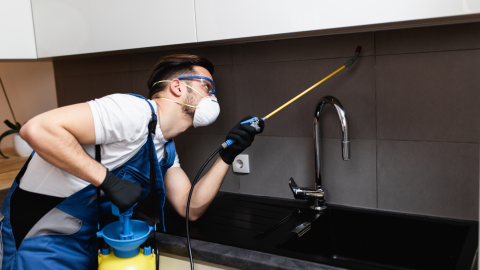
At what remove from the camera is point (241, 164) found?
1654mm

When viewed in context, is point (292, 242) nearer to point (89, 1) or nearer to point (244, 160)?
point (244, 160)

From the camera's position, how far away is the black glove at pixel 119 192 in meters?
1.07

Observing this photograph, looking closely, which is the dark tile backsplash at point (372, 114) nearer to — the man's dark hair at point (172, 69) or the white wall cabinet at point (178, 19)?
the white wall cabinet at point (178, 19)

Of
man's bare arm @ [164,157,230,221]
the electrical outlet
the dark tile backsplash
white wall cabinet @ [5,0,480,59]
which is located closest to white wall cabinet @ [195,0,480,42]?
white wall cabinet @ [5,0,480,59]

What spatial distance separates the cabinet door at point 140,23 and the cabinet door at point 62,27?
48 millimetres

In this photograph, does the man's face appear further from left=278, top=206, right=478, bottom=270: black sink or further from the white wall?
the white wall

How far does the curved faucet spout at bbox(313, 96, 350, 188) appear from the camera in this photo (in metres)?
1.31

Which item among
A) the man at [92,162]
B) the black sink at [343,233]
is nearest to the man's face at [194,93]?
the man at [92,162]

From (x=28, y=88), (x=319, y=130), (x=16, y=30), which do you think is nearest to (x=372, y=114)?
(x=319, y=130)

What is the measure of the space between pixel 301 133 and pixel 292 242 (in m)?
0.44

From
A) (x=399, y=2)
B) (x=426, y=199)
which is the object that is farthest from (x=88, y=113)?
(x=426, y=199)

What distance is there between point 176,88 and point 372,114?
67cm

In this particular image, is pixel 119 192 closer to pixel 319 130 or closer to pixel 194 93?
pixel 194 93

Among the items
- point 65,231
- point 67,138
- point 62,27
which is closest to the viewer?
point 67,138
